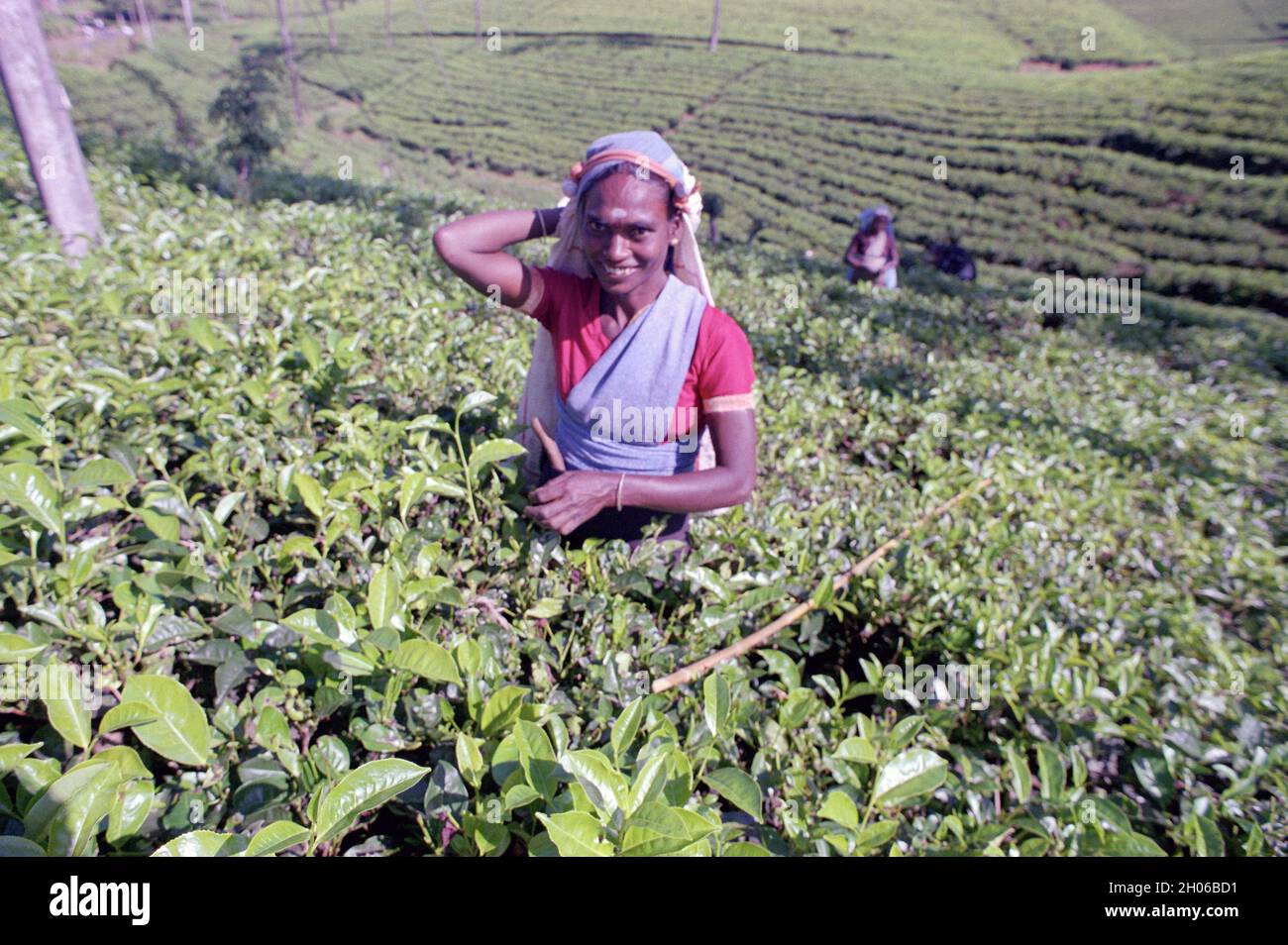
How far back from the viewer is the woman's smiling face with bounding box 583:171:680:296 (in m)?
1.66

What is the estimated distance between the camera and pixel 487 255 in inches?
75.6

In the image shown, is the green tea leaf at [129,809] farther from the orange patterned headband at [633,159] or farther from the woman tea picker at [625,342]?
the orange patterned headband at [633,159]

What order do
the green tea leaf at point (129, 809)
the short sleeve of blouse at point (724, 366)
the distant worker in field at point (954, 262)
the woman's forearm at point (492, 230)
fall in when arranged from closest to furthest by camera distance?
the green tea leaf at point (129, 809)
the short sleeve of blouse at point (724, 366)
the woman's forearm at point (492, 230)
the distant worker in field at point (954, 262)

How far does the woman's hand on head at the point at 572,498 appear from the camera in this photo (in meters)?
1.55

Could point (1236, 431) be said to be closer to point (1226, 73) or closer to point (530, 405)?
point (530, 405)

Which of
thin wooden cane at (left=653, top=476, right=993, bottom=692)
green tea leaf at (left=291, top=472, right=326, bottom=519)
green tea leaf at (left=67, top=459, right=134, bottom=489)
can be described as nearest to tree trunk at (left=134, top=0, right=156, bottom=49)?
green tea leaf at (left=67, top=459, right=134, bottom=489)

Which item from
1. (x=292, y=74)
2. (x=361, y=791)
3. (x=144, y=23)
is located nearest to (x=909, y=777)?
(x=361, y=791)

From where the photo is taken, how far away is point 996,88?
29.8m

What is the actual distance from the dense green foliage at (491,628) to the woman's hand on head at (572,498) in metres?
0.11

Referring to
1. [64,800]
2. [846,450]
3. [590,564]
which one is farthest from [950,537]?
[64,800]

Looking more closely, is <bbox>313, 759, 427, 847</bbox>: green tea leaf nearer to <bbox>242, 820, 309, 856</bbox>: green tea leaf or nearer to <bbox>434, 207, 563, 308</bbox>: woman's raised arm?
<bbox>242, 820, 309, 856</bbox>: green tea leaf

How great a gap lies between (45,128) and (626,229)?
4.36 metres

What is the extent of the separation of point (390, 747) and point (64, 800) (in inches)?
16.0

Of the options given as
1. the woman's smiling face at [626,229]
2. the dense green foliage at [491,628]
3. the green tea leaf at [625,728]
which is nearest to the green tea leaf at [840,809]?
the dense green foliage at [491,628]
